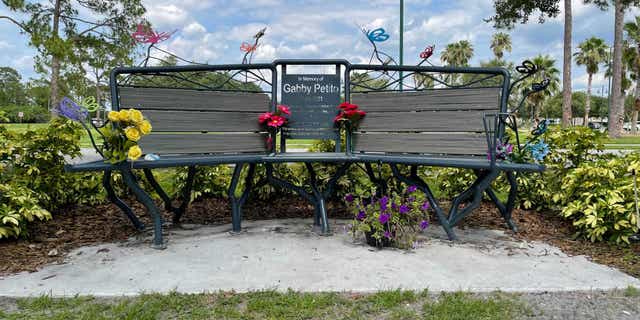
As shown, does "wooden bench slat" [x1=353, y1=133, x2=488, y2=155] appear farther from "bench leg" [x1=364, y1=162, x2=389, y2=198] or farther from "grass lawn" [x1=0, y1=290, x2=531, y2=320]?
"grass lawn" [x1=0, y1=290, x2=531, y2=320]

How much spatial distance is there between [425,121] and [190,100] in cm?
221

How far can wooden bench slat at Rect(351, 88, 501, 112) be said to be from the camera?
4312 millimetres

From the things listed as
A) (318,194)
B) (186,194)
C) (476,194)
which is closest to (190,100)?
(186,194)

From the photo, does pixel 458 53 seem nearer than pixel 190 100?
No

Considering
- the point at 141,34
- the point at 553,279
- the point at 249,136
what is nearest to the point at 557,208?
the point at 553,279

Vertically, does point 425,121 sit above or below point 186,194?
above

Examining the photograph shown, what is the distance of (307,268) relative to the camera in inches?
128

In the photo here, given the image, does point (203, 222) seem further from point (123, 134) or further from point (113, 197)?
point (123, 134)

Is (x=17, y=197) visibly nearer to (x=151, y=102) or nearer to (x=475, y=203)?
(x=151, y=102)

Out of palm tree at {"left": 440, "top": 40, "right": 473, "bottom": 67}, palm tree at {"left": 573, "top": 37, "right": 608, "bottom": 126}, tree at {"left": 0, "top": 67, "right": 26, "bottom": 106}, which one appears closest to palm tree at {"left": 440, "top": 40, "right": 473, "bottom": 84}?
palm tree at {"left": 440, "top": 40, "right": 473, "bottom": 67}

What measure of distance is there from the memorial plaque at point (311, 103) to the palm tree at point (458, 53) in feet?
172

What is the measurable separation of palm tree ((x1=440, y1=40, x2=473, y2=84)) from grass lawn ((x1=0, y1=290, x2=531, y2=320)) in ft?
178

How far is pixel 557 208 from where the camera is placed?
507 cm

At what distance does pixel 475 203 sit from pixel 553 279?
1.01 meters
